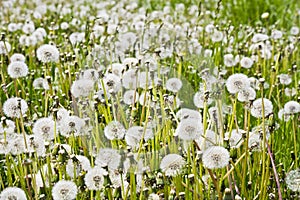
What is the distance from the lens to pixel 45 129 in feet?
5.40

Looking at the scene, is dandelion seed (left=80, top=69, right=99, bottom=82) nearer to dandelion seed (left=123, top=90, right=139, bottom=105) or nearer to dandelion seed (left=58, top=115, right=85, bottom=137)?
dandelion seed (left=123, top=90, right=139, bottom=105)

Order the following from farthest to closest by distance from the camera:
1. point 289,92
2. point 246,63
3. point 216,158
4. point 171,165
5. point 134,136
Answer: point 246,63
point 289,92
point 134,136
point 171,165
point 216,158

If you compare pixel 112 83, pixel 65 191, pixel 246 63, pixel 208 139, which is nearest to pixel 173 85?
pixel 112 83

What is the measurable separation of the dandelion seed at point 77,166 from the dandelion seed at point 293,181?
57 cm

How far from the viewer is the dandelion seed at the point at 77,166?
1516mm

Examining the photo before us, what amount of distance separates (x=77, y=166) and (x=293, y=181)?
0.61 metres

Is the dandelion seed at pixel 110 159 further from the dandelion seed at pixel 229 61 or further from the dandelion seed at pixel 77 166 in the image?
the dandelion seed at pixel 229 61

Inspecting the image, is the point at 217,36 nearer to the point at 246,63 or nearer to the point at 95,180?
the point at 246,63

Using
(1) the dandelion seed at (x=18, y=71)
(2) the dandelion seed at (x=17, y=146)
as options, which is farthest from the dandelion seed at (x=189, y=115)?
(1) the dandelion seed at (x=18, y=71)

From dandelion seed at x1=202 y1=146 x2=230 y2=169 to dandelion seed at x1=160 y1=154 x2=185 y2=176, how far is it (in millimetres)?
107

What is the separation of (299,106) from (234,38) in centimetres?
177

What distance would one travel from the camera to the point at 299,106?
79.2 inches

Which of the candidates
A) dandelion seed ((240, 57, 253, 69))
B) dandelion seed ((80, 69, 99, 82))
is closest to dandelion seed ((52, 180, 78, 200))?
dandelion seed ((80, 69, 99, 82))

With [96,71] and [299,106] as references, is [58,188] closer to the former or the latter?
[96,71]
